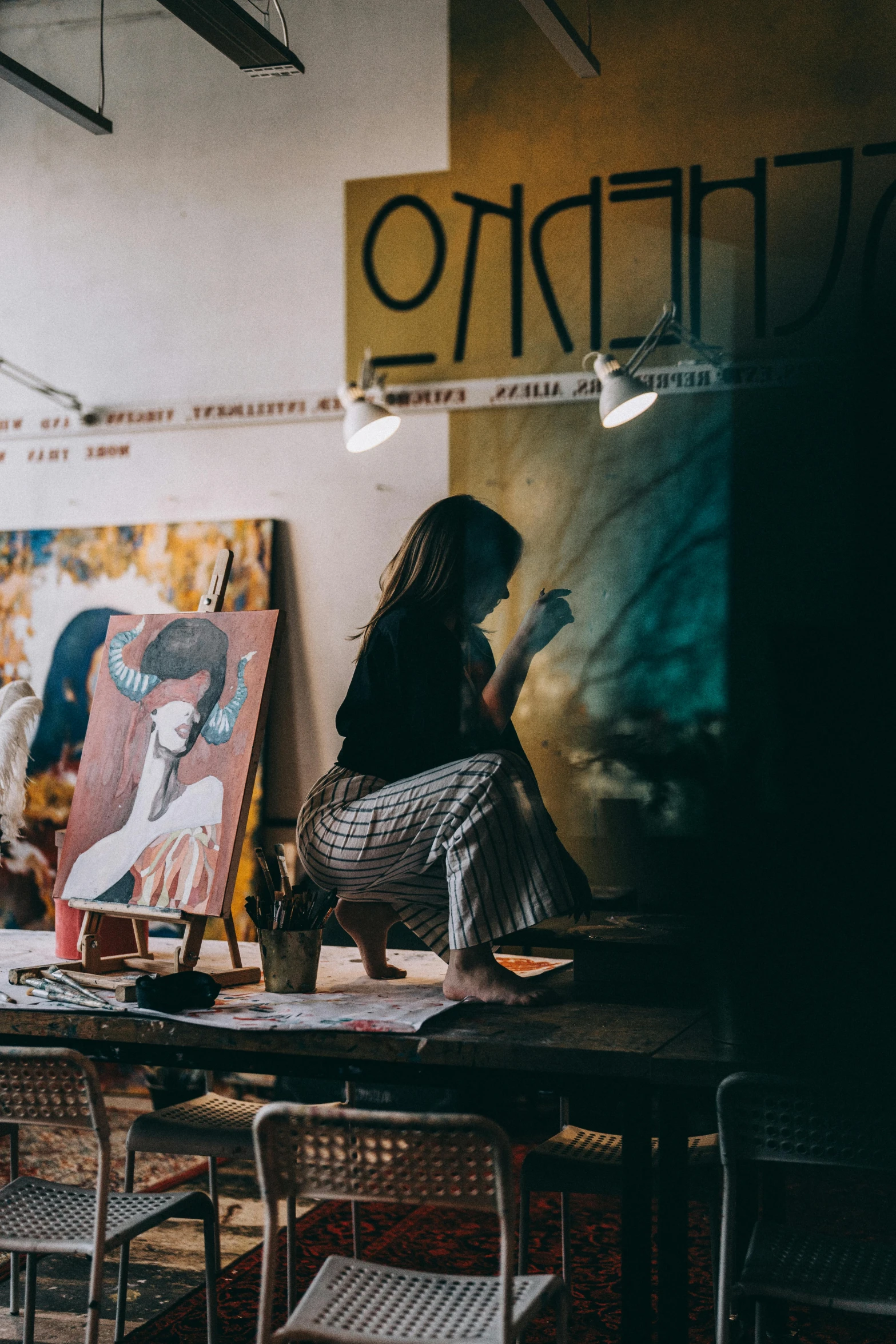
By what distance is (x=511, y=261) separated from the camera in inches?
183

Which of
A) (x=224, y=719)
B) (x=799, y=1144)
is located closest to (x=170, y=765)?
(x=224, y=719)

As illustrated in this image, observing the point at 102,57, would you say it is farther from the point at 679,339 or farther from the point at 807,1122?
the point at 807,1122

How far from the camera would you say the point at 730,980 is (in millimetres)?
2023

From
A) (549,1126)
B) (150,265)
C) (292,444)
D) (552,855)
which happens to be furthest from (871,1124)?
(150,265)

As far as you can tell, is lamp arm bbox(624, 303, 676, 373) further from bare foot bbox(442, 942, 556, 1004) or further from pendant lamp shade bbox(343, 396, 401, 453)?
bare foot bbox(442, 942, 556, 1004)

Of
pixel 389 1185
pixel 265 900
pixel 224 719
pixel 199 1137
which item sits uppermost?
pixel 224 719

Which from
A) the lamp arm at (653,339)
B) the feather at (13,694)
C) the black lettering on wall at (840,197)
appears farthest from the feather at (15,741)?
the black lettering on wall at (840,197)

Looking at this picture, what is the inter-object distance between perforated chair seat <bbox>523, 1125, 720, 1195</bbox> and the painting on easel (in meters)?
0.83

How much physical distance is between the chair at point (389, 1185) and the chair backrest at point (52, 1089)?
40cm

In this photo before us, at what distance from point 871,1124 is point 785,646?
2.42 feet

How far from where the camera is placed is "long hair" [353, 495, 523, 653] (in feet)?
8.55

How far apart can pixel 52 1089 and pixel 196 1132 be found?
2.43 feet

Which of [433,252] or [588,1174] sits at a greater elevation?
[433,252]

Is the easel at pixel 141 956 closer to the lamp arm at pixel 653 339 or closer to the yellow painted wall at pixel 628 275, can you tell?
the yellow painted wall at pixel 628 275
